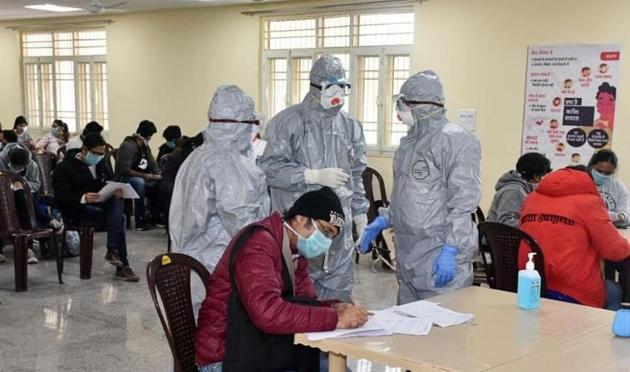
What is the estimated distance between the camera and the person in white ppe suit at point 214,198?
2.65m

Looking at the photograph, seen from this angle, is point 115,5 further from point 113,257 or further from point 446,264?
point 446,264

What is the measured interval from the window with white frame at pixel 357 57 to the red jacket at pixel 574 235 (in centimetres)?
416

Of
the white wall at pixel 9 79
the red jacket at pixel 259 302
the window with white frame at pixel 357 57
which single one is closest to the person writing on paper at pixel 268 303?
the red jacket at pixel 259 302

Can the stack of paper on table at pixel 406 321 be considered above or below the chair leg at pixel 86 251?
above

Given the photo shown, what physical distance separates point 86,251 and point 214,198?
3116mm

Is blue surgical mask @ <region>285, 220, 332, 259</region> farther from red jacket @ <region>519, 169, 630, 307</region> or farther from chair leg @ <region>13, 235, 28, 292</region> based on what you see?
chair leg @ <region>13, 235, 28, 292</region>

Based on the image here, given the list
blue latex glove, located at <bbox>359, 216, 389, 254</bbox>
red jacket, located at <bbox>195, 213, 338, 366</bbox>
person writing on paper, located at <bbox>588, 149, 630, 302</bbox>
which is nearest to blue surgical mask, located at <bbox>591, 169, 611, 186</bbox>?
person writing on paper, located at <bbox>588, 149, 630, 302</bbox>

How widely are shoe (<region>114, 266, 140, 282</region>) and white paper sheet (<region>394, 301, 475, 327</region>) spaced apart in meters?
3.45

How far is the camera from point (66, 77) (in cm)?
1085

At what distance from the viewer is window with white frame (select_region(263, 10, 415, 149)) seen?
7.39 metres

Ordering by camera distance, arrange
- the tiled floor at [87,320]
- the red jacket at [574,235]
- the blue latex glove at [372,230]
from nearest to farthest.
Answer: the red jacket at [574,235]
the blue latex glove at [372,230]
the tiled floor at [87,320]

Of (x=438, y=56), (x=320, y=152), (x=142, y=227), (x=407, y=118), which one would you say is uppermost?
(x=438, y=56)

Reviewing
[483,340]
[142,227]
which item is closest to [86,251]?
[142,227]

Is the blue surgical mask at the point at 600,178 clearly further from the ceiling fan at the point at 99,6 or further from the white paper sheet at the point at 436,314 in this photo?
the ceiling fan at the point at 99,6
